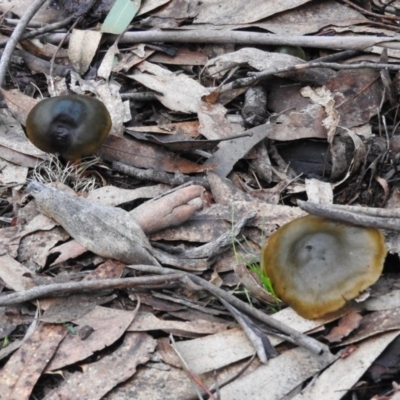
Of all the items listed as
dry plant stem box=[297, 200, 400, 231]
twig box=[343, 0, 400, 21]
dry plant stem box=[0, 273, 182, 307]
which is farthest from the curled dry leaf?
twig box=[343, 0, 400, 21]

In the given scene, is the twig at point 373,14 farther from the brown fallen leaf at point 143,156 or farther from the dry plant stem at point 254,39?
the brown fallen leaf at point 143,156

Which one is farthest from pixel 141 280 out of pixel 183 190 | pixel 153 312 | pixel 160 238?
pixel 183 190

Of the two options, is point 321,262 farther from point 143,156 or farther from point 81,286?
point 143,156

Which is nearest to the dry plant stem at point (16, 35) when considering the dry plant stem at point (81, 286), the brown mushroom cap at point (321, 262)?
the dry plant stem at point (81, 286)

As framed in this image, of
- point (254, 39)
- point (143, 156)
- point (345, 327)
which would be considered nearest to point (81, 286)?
point (143, 156)

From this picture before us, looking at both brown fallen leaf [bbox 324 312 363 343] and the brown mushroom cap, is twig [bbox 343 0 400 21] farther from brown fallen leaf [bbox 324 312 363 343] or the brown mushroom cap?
brown fallen leaf [bbox 324 312 363 343]
